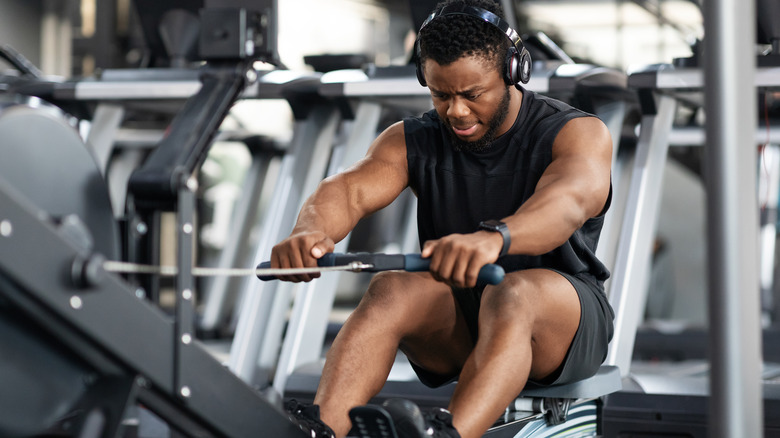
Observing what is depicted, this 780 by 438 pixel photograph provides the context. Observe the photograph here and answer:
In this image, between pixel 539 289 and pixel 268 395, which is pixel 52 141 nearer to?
pixel 539 289

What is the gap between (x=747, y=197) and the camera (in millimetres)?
1220

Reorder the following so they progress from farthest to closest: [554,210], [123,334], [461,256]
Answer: [554,210] < [461,256] < [123,334]

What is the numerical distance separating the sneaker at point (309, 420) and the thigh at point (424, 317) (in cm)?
21

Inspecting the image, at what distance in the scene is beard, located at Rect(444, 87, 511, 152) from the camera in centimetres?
184

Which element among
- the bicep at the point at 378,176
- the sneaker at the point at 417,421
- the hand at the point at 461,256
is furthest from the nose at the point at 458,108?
the sneaker at the point at 417,421

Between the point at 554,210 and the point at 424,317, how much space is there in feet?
1.11

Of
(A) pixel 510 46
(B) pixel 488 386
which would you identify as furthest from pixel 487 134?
(B) pixel 488 386

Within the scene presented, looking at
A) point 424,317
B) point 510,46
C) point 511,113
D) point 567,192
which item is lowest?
point 424,317

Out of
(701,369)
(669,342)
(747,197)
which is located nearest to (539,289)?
(747,197)

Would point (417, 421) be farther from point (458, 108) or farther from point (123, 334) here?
point (458, 108)

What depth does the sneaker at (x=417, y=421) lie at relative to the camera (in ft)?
4.92

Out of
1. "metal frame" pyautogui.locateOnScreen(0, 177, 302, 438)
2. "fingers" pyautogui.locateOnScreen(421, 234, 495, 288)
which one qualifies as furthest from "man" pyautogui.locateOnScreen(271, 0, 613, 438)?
"metal frame" pyautogui.locateOnScreen(0, 177, 302, 438)

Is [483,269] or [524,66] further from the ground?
[524,66]

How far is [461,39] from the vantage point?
1.75 metres
